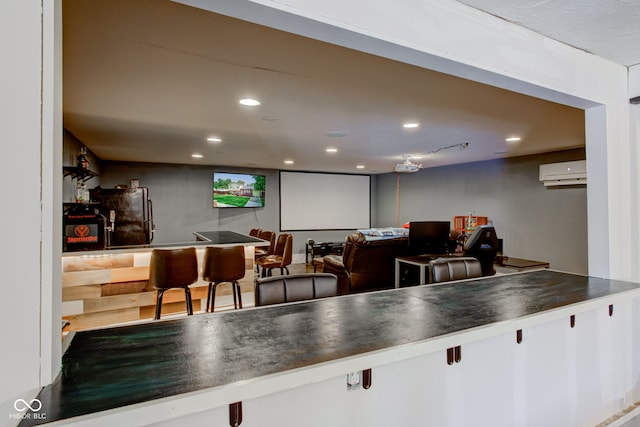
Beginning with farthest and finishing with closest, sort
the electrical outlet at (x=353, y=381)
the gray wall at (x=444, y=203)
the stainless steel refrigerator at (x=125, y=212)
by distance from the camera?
1. the gray wall at (x=444, y=203)
2. the stainless steel refrigerator at (x=125, y=212)
3. the electrical outlet at (x=353, y=381)

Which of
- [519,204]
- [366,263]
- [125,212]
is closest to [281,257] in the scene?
[366,263]

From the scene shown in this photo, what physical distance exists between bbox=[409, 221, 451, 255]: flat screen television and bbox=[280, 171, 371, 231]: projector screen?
4299 millimetres

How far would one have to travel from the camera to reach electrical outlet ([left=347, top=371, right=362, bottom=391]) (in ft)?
3.87

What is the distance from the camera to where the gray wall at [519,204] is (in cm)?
519

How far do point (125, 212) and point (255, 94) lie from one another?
2.92 meters

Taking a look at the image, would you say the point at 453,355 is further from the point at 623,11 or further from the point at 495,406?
the point at 623,11

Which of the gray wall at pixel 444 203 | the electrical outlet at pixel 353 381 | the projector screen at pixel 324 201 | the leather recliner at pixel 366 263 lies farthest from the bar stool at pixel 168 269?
the projector screen at pixel 324 201

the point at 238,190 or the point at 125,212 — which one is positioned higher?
the point at 238,190

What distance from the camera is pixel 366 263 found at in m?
4.53

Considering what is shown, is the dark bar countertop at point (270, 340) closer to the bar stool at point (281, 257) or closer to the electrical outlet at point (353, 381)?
the electrical outlet at point (353, 381)

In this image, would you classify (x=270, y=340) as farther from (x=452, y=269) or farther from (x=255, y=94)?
(x=255, y=94)

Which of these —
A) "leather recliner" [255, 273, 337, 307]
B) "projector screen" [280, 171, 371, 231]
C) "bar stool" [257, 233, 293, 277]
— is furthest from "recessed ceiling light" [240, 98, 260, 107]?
"projector screen" [280, 171, 371, 231]

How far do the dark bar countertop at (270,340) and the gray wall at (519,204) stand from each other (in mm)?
4033

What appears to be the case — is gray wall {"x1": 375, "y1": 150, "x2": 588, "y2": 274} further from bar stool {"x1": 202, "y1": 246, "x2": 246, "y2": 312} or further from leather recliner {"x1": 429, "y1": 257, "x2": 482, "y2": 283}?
bar stool {"x1": 202, "y1": 246, "x2": 246, "y2": 312}
